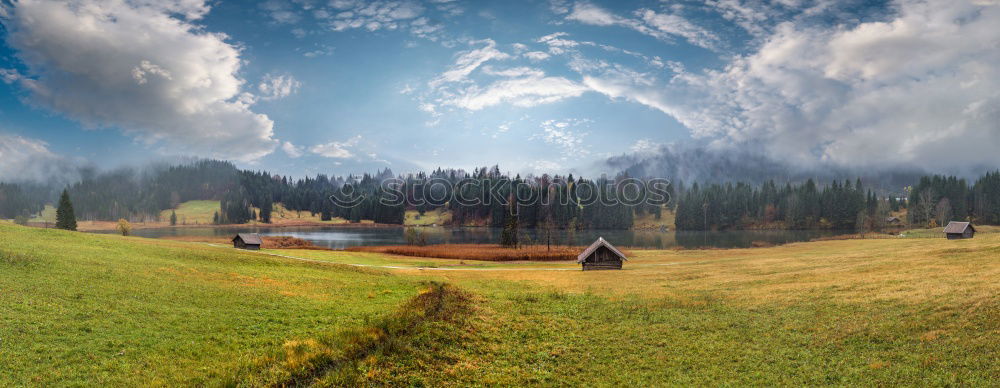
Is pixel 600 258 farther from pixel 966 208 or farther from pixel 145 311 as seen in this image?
pixel 966 208

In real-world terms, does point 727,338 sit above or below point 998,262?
below

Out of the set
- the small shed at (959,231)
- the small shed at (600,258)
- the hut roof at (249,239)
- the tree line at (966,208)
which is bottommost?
Result: the small shed at (600,258)

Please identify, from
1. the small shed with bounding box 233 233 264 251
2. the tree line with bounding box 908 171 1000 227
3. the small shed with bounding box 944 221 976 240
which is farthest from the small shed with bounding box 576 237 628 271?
the tree line with bounding box 908 171 1000 227

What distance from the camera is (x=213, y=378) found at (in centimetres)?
1641

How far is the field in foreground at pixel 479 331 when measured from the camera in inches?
645

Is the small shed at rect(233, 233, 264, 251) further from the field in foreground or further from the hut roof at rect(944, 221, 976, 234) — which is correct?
the hut roof at rect(944, 221, 976, 234)

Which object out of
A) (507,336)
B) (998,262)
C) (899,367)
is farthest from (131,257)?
(998,262)

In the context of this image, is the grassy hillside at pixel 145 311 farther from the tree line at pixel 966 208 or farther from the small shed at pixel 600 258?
the tree line at pixel 966 208

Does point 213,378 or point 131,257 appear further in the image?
point 131,257

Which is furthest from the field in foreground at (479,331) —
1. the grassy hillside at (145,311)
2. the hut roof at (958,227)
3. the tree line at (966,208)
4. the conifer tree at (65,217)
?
the tree line at (966,208)

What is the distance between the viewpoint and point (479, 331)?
21828 millimetres

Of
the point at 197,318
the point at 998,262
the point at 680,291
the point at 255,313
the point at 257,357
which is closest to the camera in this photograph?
the point at 257,357

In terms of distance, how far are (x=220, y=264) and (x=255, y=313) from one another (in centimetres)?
1873

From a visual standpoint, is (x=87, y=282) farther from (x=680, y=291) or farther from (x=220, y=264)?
(x=680, y=291)
